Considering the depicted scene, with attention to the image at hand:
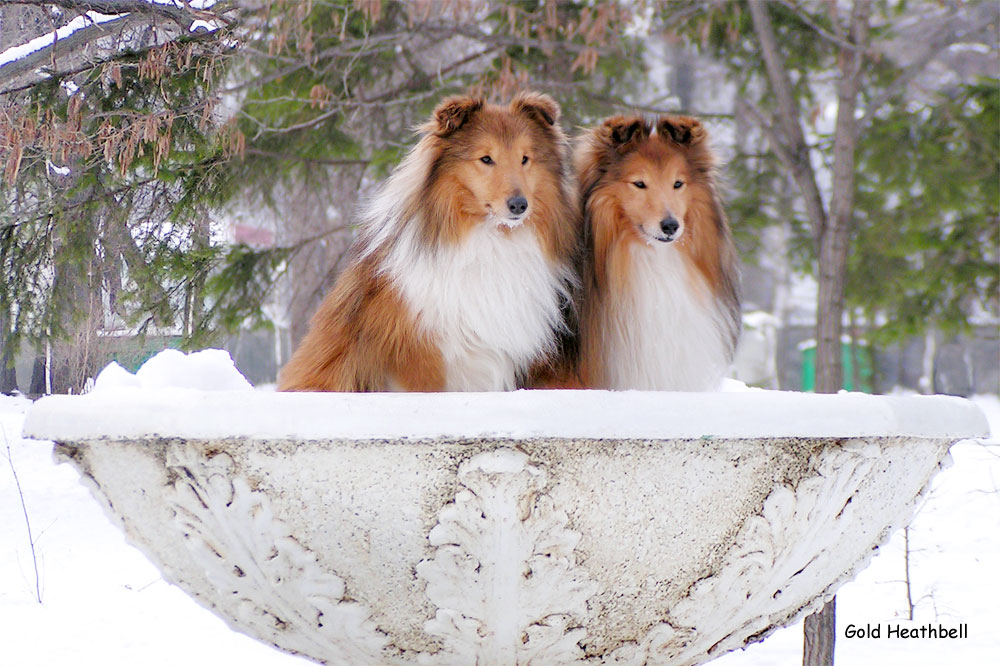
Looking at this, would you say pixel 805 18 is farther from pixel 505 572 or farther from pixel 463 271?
pixel 505 572

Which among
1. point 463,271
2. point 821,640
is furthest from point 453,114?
point 821,640

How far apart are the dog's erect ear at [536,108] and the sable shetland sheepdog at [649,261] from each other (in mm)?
156

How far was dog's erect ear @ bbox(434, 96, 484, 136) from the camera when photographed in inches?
81.5

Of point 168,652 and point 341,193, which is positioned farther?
point 341,193

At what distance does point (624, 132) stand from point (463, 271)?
1.75 feet

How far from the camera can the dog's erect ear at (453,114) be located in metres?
2.07

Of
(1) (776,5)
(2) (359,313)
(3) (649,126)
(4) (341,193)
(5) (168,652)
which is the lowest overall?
(5) (168,652)

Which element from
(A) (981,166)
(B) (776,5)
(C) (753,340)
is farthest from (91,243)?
(C) (753,340)

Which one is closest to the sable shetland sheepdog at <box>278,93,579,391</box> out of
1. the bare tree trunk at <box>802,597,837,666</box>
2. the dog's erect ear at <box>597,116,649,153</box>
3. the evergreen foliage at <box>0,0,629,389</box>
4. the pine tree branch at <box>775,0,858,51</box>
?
the dog's erect ear at <box>597,116,649,153</box>

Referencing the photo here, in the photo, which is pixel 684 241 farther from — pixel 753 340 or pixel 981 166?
pixel 753 340

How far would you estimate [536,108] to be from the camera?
2.14 meters

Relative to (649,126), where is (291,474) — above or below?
below

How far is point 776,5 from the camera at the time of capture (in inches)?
213

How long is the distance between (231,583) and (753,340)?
8336 millimetres
